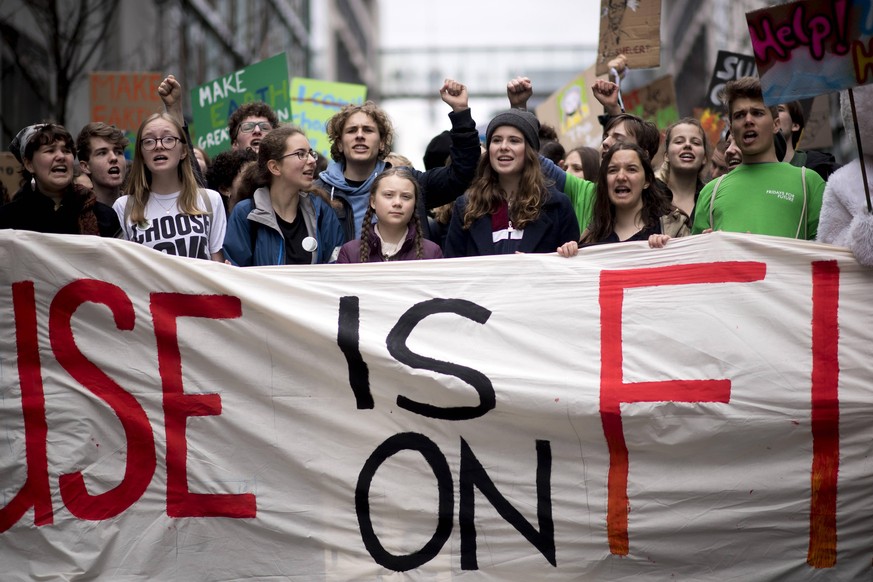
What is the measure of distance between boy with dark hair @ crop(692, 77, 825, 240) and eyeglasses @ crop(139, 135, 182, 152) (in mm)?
2406

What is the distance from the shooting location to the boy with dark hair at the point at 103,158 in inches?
260

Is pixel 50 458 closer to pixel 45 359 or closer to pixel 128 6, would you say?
pixel 45 359

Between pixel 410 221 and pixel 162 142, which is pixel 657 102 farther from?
pixel 162 142

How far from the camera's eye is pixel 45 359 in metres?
5.01

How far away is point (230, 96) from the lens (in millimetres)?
9477

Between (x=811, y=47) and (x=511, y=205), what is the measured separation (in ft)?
5.09

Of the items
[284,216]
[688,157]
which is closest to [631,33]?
[688,157]

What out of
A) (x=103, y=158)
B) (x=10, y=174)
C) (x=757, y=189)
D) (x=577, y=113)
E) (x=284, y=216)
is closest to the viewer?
(x=757, y=189)

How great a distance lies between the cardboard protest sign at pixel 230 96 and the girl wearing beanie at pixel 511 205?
3.65 meters


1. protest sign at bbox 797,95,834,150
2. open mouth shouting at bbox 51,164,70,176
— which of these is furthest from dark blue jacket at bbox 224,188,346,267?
protest sign at bbox 797,95,834,150

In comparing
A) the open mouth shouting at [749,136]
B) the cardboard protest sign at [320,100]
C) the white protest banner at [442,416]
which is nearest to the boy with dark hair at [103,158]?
the white protest banner at [442,416]

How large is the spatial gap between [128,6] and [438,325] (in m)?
15.3

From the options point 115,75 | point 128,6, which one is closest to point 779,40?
point 115,75

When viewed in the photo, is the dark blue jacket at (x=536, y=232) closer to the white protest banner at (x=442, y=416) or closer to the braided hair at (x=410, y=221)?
the braided hair at (x=410, y=221)
